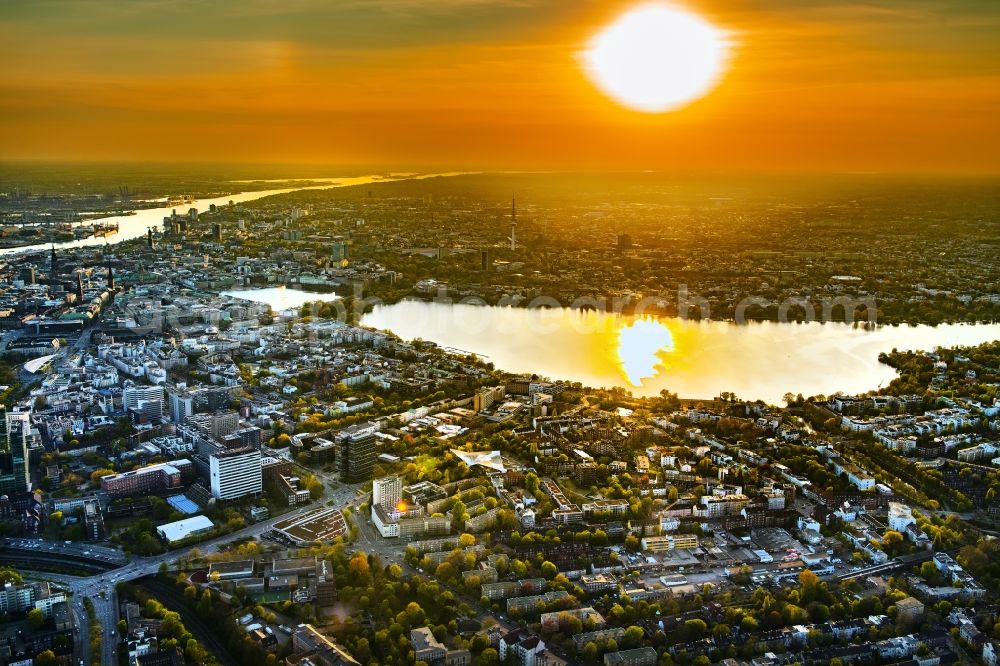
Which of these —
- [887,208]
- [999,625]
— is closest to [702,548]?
[999,625]

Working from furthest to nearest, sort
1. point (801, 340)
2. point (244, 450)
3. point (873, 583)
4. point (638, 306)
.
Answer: point (638, 306) → point (801, 340) → point (244, 450) → point (873, 583)

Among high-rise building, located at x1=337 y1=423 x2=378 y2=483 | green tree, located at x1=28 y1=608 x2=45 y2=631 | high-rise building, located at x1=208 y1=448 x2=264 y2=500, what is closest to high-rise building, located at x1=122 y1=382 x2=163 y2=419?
high-rise building, located at x1=208 y1=448 x2=264 y2=500

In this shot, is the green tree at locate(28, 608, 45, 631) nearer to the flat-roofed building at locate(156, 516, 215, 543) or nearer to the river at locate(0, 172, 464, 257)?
the flat-roofed building at locate(156, 516, 215, 543)

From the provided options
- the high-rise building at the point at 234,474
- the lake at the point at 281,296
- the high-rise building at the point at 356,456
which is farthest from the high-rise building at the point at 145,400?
the lake at the point at 281,296

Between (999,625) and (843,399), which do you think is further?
(843,399)

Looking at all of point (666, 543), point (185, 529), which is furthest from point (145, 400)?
point (666, 543)

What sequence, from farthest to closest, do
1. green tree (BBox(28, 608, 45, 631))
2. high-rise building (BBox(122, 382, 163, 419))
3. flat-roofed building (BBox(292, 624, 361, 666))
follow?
1. high-rise building (BBox(122, 382, 163, 419))
2. green tree (BBox(28, 608, 45, 631))
3. flat-roofed building (BBox(292, 624, 361, 666))

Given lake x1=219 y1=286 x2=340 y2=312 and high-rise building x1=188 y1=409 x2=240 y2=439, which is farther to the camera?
lake x1=219 y1=286 x2=340 y2=312

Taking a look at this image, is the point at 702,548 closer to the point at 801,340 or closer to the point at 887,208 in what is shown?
the point at 801,340
